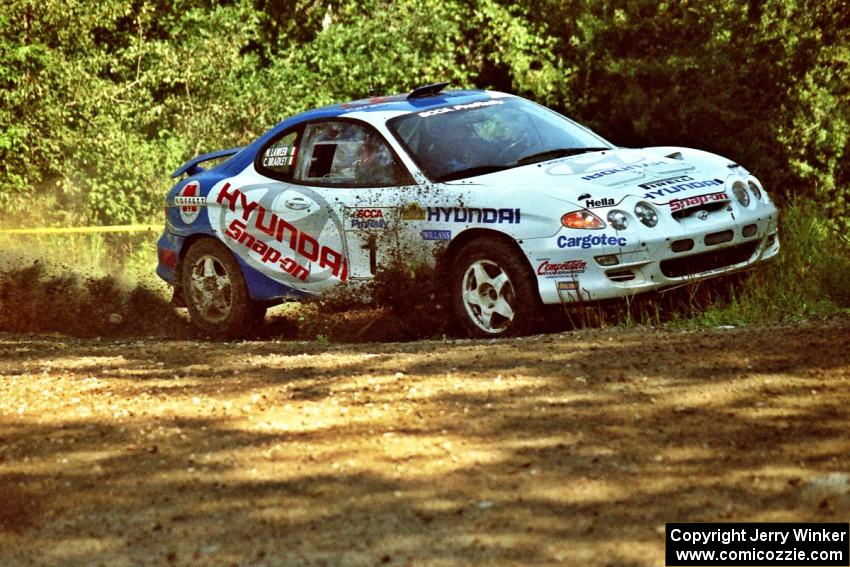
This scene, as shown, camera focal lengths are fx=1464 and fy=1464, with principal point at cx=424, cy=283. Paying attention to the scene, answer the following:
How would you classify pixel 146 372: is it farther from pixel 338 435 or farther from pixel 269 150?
pixel 269 150

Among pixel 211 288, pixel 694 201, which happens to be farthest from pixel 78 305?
pixel 694 201

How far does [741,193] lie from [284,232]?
310 centimetres

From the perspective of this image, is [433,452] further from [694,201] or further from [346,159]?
[346,159]

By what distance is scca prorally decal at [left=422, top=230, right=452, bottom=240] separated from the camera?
911 cm

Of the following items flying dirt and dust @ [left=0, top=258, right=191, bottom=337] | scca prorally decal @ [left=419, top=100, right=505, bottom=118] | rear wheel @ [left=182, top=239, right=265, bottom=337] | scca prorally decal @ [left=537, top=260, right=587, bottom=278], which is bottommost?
flying dirt and dust @ [left=0, top=258, right=191, bottom=337]

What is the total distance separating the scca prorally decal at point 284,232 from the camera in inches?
388

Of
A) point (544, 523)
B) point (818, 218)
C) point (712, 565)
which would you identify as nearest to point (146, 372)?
point (544, 523)

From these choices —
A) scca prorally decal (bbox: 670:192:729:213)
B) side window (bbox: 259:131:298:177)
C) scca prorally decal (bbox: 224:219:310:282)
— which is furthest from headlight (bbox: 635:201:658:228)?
side window (bbox: 259:131:298:177)

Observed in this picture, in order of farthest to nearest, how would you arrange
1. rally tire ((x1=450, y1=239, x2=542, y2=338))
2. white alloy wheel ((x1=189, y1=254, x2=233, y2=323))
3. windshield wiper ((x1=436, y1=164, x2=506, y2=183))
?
white alloy wheel ((x1=189, y1=254, x2=233, y2=323)) < windshield wiper ((x1=436, y1=164, x2=506, y2=183)) < rally tire ((x1=450, y1=239, x2=542, y2=338))

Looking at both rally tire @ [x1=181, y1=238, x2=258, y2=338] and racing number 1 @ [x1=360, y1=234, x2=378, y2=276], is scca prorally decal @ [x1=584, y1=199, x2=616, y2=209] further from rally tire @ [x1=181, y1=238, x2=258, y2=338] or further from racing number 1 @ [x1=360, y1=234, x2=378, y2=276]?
rally tire @ [x1=181, y1=238, x2=258, y2=338]

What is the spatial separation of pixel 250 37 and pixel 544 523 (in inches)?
669

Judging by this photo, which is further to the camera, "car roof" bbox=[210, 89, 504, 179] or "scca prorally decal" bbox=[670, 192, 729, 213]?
"car roof" bbox=[210, 89, 504, 179]

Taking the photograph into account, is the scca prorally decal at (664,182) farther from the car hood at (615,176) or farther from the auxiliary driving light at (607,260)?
the auxiliary driving light at (607,260)

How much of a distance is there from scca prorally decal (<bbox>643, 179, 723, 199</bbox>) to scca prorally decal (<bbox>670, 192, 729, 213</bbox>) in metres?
0.08
